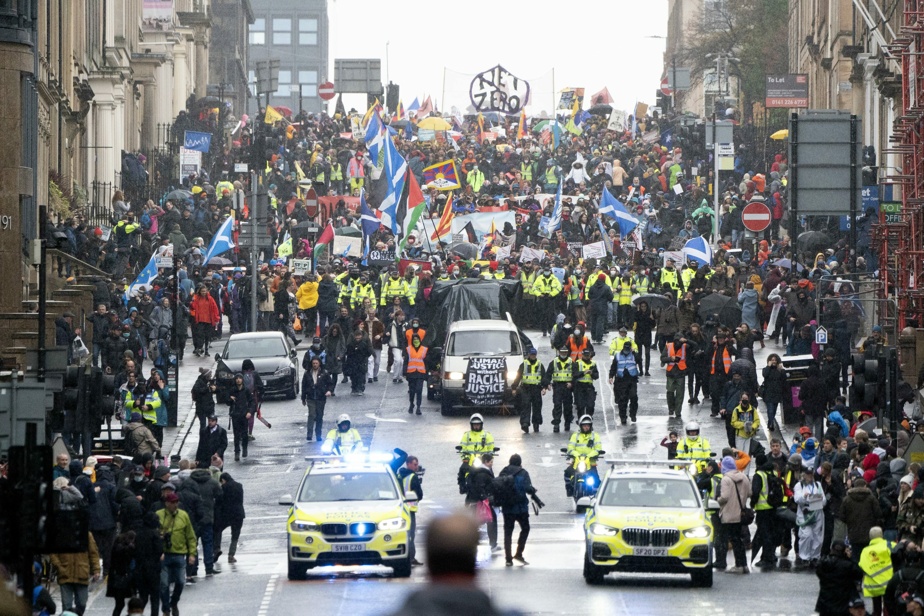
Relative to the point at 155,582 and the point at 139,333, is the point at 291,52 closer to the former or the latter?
the point at 139,333

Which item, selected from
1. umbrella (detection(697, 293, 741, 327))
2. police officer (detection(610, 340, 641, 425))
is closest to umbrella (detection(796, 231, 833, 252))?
umbrella (detection(697, 293, 741, 327))

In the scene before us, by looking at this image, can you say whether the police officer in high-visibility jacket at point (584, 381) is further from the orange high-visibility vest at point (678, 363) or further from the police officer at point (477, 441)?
the police officer at point (477, 441)

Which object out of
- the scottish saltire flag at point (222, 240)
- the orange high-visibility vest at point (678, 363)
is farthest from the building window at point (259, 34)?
the orange high-visibility vest at point (678, 363)

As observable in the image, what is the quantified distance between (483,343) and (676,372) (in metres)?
3.82

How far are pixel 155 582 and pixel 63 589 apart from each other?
1.14 meters

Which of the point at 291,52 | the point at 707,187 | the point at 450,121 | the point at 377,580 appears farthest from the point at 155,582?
the point at 291,52

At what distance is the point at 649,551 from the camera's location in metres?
22.4

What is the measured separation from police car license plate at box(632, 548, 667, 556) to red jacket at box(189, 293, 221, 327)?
22305mm

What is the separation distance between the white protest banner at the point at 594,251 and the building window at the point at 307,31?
133194 millimetres

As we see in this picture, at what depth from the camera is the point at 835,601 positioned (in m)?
19.0

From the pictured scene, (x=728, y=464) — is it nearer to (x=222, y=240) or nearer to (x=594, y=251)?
(x=222, y=240)

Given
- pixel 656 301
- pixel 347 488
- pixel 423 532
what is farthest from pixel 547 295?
pixel 423 532

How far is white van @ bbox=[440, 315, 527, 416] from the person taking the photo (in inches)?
1420

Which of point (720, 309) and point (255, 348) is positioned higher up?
point (720, 309)
